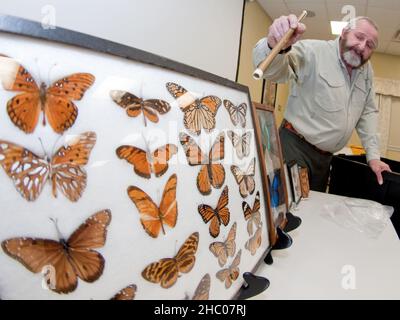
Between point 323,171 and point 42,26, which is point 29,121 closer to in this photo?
point 42,26

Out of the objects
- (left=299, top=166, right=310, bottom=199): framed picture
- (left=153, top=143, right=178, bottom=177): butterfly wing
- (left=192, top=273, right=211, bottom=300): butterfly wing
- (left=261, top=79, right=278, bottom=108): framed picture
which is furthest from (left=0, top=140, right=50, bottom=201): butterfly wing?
(left=261, top=79, right=278, bottom=108): framed picture

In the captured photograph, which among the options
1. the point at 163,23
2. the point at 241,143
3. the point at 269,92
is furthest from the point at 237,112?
the point at 269,92

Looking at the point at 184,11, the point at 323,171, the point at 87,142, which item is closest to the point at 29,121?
the point at 87,142

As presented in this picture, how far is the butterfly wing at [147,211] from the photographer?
261mm

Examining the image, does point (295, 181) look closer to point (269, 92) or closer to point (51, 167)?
point (51, 167)

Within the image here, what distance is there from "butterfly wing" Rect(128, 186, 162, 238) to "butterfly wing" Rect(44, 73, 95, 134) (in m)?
0.08

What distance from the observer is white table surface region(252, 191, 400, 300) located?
0.46 m

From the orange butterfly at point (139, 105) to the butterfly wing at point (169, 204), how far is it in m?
0.07

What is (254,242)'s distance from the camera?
0.47 m

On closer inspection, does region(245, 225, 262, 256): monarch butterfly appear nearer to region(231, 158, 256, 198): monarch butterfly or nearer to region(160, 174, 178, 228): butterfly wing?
region(231, 158, 256, 198): monarch butterfly

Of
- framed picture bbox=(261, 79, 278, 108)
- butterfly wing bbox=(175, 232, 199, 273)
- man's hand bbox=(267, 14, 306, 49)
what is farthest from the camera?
framed picture bbox=(261, 79, 278, 108)

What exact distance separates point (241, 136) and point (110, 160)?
0.87 feet

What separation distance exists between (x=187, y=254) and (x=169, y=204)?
2.5 inches

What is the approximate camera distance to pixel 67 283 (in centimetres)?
22
